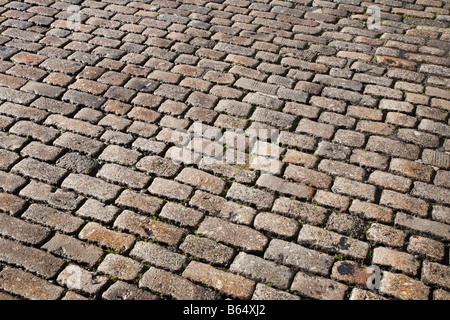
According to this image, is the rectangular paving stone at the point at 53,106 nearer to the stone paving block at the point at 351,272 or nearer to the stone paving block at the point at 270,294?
the stone paving block at the point at 270,294

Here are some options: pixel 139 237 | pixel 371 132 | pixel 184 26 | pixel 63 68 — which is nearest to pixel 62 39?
pixel 63 68

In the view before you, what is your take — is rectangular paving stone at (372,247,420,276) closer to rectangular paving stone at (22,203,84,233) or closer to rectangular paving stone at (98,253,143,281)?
rectangular paving stone at (98,253,143,281)

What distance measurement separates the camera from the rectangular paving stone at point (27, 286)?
98.5 inches

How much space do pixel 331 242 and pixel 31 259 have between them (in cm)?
173

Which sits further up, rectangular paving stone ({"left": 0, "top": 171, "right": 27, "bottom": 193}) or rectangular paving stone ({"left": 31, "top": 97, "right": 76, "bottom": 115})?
rectangular paving stone ({"left": 31, "top": 97, "right": 76, "bottom": 115})

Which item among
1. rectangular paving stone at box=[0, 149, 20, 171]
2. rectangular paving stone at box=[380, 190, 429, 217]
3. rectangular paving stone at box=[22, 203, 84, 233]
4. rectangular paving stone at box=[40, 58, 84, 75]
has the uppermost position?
rectangular paving stone at box=[40, 58, 84, 75]

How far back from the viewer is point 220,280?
2594 millimetres

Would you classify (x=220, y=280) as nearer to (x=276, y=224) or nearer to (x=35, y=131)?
(x=276, y=224)

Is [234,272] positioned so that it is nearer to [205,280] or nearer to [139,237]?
[205,280]

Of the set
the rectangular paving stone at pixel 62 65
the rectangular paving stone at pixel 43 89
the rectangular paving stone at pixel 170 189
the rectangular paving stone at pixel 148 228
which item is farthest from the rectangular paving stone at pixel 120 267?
the rectangular paving stone at pixel 62 65

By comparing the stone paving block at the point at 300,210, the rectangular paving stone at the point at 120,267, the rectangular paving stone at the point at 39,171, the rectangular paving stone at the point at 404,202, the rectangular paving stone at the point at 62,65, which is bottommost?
the rectangular paving stone at the point at 404,202

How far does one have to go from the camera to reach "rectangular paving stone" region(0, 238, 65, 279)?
2625 millimetres

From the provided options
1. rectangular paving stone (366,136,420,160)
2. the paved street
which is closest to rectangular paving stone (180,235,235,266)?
the paved street

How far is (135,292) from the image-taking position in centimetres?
253
